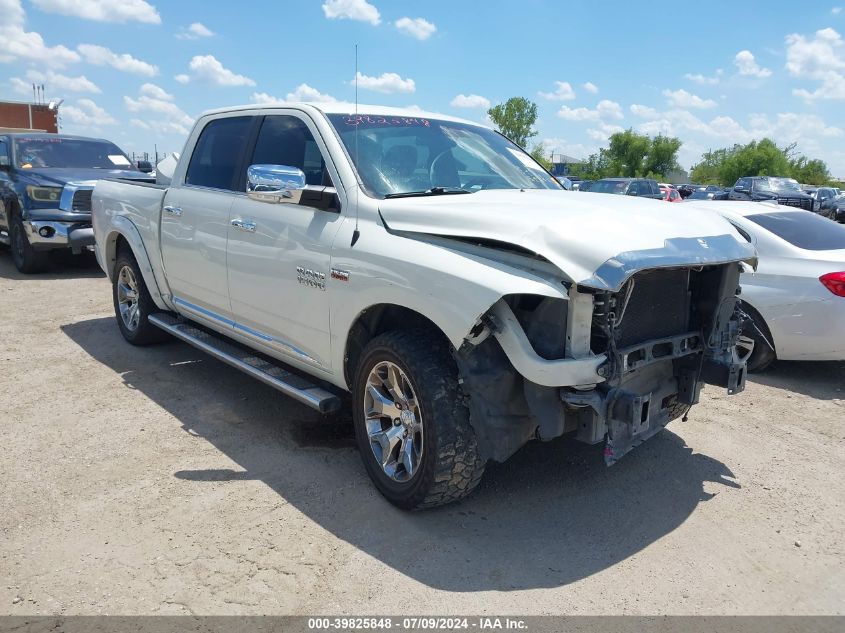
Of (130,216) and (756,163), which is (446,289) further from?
(756,163)

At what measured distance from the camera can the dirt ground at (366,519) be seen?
291 cm

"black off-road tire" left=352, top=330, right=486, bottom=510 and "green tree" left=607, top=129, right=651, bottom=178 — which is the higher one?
"green tree" left=607, top=129, right=651, bottom=178

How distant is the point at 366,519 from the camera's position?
11.5 ft

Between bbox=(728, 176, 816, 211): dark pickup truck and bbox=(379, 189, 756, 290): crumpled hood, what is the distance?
19.4 m

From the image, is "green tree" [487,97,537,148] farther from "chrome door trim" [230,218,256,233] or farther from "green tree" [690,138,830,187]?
"chrome door trim" [230,218,256,233]

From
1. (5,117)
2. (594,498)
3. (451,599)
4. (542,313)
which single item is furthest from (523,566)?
(5,117)

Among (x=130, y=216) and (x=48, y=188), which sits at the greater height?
(x=48, y=188)

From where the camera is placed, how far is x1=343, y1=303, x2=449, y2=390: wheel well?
11.8 ft

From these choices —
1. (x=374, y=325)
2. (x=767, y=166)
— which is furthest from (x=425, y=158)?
(x=767, y=166)

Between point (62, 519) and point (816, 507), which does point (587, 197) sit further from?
point (62, 519)

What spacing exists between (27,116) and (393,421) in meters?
57.1

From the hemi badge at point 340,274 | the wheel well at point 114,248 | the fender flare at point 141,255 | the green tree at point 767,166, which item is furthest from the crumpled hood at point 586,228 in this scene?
Answer: the green tree at point 767,166

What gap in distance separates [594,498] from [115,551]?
2.49m

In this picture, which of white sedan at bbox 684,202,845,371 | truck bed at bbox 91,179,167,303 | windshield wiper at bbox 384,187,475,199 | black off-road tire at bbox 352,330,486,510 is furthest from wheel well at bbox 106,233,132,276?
white sedan at bbox 684,202,845,371
